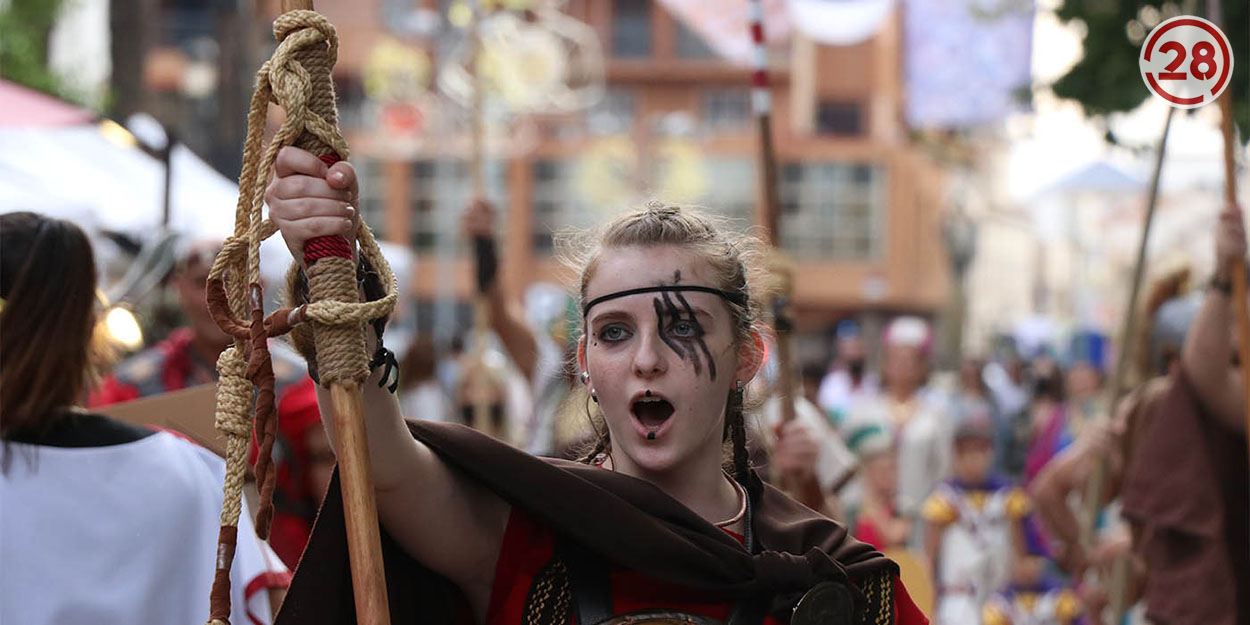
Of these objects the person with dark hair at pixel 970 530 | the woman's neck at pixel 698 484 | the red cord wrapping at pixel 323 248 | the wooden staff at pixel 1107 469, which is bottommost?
the person with dark hair at pixel 970 530

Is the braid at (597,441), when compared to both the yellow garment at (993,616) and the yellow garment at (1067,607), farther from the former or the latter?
the yellow garment at (993,616)

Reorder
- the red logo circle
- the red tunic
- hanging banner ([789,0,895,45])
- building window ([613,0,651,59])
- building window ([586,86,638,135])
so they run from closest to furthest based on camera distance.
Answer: the red tunic < the red logo circle < hanging banner ([789,0,895,45]) < building window ([586,86,638,135]) < building window ([613,0,651,59])

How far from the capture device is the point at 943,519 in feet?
28.8

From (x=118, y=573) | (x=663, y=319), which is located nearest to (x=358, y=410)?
(x=663, y=319)

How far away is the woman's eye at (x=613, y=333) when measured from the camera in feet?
9.30

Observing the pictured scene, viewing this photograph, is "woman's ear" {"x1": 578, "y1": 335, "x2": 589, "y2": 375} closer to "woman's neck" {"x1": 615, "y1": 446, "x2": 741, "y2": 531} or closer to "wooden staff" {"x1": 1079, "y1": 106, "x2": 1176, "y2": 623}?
"woman's neck" {"x1": 615, "y1": 446, "x2": 741, "y2": 531}

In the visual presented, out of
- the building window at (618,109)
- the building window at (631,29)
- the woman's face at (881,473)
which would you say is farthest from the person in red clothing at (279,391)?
the building window at (631,29)

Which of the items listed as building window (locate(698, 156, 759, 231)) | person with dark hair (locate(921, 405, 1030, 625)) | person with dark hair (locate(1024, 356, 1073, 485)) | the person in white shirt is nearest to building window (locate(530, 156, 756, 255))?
building window (locate(698, 156, 759, 231))

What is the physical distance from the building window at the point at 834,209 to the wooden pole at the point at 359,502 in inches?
1922

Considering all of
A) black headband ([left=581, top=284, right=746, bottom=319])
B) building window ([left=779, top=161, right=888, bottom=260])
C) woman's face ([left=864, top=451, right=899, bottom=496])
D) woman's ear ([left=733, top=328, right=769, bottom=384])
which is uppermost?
black headband ([left=581, top=284, right=746, bottom=319])

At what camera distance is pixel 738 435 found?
3.13m

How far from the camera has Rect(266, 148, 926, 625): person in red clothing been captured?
2.55 m

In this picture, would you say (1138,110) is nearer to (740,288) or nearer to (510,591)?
(740,288)

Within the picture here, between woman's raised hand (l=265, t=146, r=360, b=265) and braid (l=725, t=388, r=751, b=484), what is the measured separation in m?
0.93
